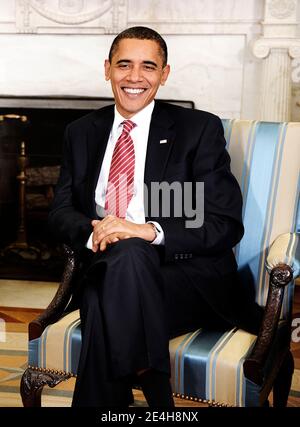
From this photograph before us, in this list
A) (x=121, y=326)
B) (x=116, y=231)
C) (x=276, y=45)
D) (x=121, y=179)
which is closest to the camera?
(x=121, y=326)

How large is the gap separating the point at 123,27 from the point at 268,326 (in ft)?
8.47

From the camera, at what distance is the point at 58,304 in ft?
6.95

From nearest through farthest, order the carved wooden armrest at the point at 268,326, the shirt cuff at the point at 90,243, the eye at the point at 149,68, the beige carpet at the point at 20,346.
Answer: the carved wooden armrest at the point at 268,326 → the shirt cuff at the point at 90,243 → the eye at the point at 149,68 → the beige carpet at the point at 20,346

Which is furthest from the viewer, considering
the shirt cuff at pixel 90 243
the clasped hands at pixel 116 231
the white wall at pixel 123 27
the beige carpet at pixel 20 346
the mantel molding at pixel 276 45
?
the white wall at pixel 123 27

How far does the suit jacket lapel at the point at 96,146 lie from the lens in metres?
2.27

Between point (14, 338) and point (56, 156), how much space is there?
4.33 feet

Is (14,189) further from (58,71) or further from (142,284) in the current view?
(142,284)

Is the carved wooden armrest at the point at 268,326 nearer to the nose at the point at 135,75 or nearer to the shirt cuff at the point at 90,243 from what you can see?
the shirt cuff at the point at 90,243

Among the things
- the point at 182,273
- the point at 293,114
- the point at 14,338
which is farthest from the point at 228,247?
the point at 293,114

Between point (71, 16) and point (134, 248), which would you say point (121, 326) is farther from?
point (71, 16)

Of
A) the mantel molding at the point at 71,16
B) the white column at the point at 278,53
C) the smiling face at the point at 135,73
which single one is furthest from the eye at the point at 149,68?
the mantel molding at the point at 71,16

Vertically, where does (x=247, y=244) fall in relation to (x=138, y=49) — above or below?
below

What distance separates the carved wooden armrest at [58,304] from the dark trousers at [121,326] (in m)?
0.23

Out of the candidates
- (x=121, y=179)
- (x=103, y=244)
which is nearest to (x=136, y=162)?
(x=121, y=179)
